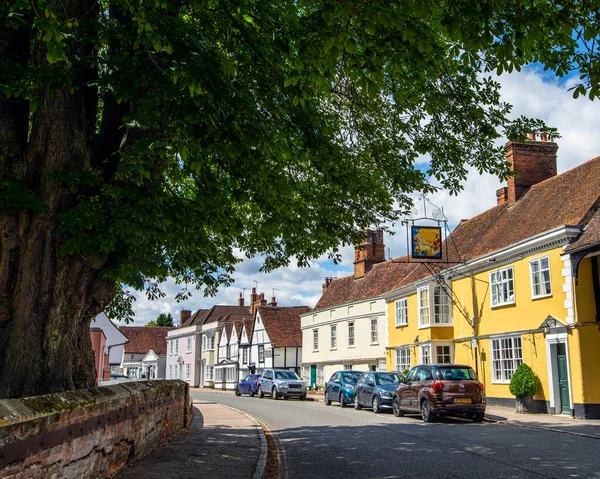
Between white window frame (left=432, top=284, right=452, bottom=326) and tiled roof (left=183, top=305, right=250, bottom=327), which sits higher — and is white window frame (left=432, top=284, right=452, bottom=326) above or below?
below

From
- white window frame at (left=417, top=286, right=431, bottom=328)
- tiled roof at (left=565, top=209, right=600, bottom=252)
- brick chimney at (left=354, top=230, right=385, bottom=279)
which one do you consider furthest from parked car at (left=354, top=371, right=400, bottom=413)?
brick chimney at (left=354, top=230, right=385, bottom=279)

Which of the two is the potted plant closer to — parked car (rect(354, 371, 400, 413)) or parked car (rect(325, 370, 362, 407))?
parked car (rect(354, 371, 400, 413))

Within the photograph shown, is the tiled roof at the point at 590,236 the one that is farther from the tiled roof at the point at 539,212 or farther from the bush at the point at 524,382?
the bush at the point at 524,382

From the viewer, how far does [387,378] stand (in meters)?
23.9

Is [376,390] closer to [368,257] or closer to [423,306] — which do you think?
[423,306]

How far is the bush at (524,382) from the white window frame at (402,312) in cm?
1061

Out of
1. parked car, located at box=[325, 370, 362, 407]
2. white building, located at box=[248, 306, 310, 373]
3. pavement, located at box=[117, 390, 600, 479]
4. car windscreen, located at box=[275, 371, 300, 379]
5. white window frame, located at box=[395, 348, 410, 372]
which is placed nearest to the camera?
pavement, located at box=[117, 390, 600, 479]

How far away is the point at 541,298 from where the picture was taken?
21.2 metres

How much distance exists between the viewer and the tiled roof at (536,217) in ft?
67.5

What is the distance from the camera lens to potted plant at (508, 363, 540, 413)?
20.7 metres

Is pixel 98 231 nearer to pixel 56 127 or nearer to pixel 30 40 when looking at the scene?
pixel 56 127

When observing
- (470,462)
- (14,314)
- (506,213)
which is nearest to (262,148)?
(14,314)

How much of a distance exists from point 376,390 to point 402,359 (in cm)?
979

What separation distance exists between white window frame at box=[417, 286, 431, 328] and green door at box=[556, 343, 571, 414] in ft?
27.1
